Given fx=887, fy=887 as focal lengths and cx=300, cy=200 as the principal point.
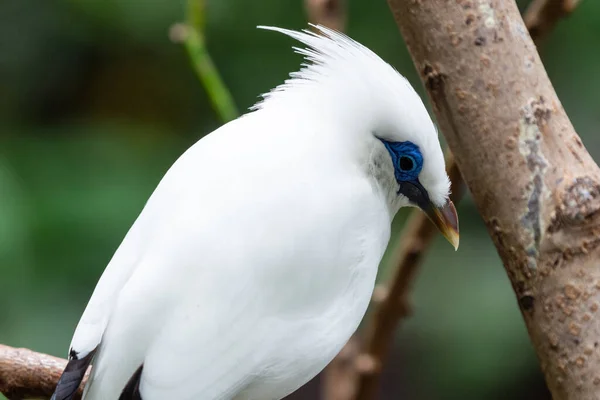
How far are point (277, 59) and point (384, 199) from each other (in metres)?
2.38

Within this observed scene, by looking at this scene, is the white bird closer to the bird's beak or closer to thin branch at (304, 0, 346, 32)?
the bird's beak

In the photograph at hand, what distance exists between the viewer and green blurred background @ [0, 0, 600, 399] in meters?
3.17

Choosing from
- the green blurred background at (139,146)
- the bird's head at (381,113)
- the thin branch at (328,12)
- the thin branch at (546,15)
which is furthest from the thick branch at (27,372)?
the green blurred background at (139,146)

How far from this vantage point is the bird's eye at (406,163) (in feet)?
4.47

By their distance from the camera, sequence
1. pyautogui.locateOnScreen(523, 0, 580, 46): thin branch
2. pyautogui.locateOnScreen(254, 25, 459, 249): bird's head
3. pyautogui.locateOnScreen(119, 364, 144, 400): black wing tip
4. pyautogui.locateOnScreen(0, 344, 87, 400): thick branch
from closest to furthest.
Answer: pyautogui.locateOnScreen(119, 364, 144, 400): black wing tip → pyautogui.locateOnScreen(254, 25, 459, 249): bird's head → pyautogui.locateOnScreen(0, 344, 87, 400): thick branch → pyautogui.locateOnScreen(523, 0, 580, 46): thin branch

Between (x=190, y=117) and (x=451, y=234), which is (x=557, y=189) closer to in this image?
(x=451, y=234)

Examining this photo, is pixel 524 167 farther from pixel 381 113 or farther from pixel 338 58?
pixel 338 58

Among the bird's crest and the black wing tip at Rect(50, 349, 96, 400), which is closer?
the black wing tip at Rect(50, 349, 96, 400)

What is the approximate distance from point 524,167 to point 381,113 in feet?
0.76

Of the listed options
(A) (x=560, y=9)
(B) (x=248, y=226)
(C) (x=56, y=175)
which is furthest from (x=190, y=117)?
(B) (x=248, y=226)

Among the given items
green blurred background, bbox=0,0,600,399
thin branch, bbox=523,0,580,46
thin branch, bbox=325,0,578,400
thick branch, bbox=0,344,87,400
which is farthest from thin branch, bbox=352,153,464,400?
green blurred background, bbox=0,0,600,399

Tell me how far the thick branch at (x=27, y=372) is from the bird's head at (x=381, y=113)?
0.58m

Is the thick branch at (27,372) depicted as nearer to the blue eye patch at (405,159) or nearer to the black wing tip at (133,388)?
the black wing tip at (133,388)

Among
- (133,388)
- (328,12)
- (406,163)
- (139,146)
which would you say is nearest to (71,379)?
(133,388)
